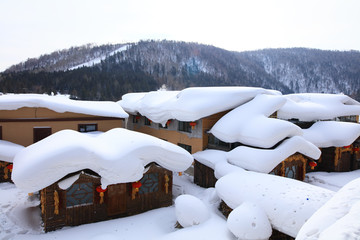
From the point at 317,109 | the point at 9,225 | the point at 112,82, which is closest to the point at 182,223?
the point at 9,225

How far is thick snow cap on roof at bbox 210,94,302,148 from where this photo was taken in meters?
13.6

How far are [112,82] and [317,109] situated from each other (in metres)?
47.9

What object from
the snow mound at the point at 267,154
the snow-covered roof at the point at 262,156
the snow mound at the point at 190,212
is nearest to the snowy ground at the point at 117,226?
the snow mound at the point at 190,212

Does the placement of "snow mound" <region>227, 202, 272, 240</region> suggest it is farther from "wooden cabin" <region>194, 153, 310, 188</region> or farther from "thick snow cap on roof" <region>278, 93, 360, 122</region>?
"thick snow cap on roof" <region>278, 93, 360, 122</region>

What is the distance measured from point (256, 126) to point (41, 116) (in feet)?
49.5

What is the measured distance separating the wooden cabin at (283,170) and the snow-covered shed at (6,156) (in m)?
11.8

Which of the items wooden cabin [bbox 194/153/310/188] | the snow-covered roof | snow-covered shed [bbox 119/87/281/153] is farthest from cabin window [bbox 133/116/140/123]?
the snow-covered roof

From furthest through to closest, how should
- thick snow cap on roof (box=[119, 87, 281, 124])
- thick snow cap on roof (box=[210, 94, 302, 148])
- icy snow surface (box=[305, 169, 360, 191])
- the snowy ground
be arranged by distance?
thick snow cap on roof (box=[119, 87, 281, 124]) < icy snow surface (box=[305, 169, 360, 191]) < thick snow cap on roof (box=[210, 94, 302, 148]) < the snowy ground

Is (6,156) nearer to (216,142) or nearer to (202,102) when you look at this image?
(202,102)

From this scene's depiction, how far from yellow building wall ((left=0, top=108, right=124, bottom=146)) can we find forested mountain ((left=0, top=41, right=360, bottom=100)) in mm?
35252

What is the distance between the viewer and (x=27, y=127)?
16.9 meters

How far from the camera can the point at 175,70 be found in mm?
85875

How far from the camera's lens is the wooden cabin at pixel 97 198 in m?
10.3

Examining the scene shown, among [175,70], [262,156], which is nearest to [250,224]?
[262,156]
